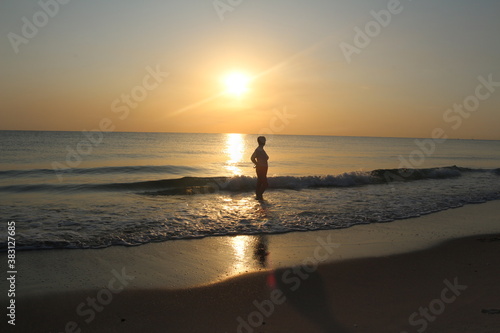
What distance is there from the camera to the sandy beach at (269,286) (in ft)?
14.6

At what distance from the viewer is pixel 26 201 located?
43.2 feet

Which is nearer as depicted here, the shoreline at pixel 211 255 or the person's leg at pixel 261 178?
the shoreline at pixel 211 255

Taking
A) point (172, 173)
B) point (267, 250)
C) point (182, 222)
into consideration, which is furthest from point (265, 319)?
point (172, 173)

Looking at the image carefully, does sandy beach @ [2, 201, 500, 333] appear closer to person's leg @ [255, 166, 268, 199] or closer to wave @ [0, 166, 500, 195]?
person's leg @ [255, 166, 268, 199]

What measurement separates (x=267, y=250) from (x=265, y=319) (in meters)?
3.04

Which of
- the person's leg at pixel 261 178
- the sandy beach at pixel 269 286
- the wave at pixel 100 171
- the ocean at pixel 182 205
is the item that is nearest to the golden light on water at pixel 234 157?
the wave at pixel 100 171

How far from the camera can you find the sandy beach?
14.6ft

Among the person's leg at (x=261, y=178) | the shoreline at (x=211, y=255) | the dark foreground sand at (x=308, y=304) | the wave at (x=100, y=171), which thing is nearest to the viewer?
the dark foreground sand at (x=308, y=304)

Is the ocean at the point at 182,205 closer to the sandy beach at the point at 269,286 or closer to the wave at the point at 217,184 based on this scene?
the wave at the point at 217,184

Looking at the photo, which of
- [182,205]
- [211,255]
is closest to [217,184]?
[182,205]

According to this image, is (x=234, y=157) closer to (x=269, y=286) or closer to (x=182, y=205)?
(x=182, y=205)

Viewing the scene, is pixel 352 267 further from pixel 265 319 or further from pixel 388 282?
pixel 265 319

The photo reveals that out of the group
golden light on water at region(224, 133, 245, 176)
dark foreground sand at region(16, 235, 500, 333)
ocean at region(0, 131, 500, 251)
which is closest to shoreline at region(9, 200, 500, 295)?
dark foreground sand at region(16, 235, 500, 333)

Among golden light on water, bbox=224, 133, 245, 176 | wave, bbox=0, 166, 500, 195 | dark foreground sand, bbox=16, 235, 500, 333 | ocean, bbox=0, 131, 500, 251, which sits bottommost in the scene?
dark foreground sand, bbox=16, 235, 500, 333
